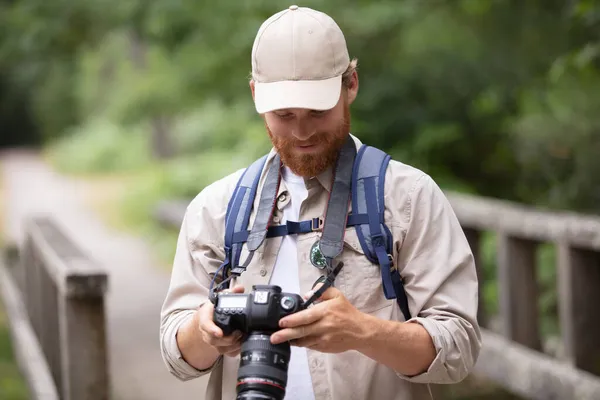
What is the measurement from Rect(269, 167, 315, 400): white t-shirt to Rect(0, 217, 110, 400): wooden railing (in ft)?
7.20

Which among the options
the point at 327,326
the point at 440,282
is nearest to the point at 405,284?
the point at 440,282

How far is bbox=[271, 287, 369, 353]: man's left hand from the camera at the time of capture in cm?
213

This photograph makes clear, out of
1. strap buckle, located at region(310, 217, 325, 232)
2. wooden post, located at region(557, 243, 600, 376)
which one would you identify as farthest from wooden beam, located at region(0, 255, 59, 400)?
strap buckle, located at region(310, 217, 325, 232)

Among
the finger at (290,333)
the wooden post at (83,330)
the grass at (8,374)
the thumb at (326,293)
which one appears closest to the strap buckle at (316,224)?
the thumb at (326,293)

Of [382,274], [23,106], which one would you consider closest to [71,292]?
[382,274]

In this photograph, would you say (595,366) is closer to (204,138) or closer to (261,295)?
(261,295)

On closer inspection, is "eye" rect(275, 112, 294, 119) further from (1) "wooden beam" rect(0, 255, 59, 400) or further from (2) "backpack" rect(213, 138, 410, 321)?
(1) "wooden beam" rect(0, 255, 59, 400)

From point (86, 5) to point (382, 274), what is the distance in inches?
260

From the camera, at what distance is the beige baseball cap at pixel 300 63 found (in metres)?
2.37

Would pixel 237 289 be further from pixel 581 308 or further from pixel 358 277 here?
pixel 581 308

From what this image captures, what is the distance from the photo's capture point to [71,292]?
4477 mm

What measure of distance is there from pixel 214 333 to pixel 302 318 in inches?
9.1

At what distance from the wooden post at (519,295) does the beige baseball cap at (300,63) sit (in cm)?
351

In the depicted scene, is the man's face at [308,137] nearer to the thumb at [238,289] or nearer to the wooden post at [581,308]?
the thumb at [238,289]
